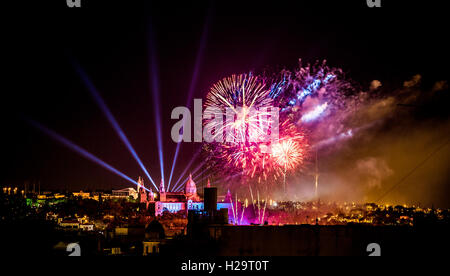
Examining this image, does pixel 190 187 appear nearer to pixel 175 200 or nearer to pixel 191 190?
pixel 191 190

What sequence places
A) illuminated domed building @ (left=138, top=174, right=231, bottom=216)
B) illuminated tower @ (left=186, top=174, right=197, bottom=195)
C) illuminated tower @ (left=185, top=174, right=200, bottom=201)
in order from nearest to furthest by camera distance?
illuminated domed building @ (left=138, top=174, right=231, bottom=216) < illuminated tower @ (left=185, top=174, right=200, bottom=201) < illuminated tower @ (left=186, top=174, right=197, bottom=195)

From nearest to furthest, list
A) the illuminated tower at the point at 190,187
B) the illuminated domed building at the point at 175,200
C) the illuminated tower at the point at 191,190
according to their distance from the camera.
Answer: the illuminated domed building at the point at 175,200 < the illuminated tower at the point at 191,190 < the illuminated tower at the point at 190,187

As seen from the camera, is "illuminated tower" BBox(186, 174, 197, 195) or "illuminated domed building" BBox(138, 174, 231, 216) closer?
"illuminated domed building" BBox(138, 174, 231, 216)

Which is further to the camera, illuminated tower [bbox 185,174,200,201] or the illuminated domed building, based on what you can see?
illuminated tower [bbox 185,174,200,201]

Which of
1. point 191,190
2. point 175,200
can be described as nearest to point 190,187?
point 191,190

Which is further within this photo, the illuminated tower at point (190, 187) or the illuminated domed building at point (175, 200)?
the illuminated tower at point (190, 187)

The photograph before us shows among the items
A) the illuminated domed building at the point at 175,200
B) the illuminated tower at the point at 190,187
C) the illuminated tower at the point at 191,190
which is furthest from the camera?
the illuminated tower at the point at 190,187

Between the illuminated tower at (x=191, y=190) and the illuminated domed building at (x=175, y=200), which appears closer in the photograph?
the illuminated domed building at (x=175, y=200)

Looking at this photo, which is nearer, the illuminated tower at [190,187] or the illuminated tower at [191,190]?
the illuminated tower at [191,190]

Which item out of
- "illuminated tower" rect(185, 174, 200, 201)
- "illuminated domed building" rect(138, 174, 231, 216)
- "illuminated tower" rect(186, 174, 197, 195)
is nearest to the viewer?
"illuminated domed building" rect(138, 174, 231, 216)
